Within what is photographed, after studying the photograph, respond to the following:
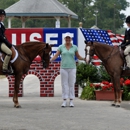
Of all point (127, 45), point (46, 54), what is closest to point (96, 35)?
point (127, 45)

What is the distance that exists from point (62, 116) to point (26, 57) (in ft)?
9.69

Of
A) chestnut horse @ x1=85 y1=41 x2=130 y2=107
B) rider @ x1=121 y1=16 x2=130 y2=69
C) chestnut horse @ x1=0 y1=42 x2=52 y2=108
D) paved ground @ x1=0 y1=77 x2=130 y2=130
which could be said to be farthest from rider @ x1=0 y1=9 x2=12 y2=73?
rider @ x1=121 y1=16 x2=130 y2=69

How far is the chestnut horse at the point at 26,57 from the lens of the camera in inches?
612

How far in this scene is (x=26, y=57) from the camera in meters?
15.8

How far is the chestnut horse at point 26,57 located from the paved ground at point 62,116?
85cm

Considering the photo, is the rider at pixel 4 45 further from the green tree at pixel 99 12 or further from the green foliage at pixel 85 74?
the green tree at pixel 99 12

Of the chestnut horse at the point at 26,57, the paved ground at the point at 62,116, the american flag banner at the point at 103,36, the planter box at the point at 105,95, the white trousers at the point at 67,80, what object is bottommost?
the paved ground at the point at 62,116

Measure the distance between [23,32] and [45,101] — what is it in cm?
291

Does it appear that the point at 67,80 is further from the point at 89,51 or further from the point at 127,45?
the point at 127,45

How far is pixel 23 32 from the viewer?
19.0m

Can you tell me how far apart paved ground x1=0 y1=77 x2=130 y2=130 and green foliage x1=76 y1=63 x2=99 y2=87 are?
1102 millimetres

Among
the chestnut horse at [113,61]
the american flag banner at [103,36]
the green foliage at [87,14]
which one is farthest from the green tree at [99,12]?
the chestnut horse at [113,61]

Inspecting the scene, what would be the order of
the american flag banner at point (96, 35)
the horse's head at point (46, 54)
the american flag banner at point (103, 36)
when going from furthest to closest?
the american flag banner at point (103, 36), the american flag banner at point (96, 35), the horse's head at point (46, 54)

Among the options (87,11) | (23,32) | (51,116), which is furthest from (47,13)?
(87,11)
